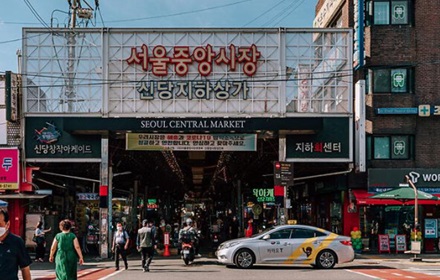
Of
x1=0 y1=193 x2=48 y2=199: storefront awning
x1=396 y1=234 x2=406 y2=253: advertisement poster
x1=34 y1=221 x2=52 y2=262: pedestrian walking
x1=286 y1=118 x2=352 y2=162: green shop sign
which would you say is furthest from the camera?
x1=396 y1=234 x2=406 y2=253: advertisement poster

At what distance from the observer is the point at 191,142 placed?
2758 cm

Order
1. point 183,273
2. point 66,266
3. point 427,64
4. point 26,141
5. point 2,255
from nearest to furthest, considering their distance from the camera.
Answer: point 2,255 → point 66,266 → point 183,273 → point 26,141 → point 427,64

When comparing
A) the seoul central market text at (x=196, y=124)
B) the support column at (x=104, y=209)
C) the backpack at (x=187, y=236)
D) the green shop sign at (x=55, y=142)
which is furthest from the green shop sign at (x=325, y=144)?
the green shop sign at (x=55, y=142)

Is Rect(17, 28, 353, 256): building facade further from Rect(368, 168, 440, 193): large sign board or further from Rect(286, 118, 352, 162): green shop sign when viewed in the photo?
Rect(368, 168, 440, 193): large sign board

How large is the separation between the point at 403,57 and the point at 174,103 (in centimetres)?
1127

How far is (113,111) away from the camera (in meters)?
27.5

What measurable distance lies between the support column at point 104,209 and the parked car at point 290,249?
7.16 metres

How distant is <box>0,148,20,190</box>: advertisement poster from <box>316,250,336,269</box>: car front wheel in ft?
44.1

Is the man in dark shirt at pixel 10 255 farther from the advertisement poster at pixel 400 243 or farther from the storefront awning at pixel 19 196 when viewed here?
the advertisement poster at pixel 400 243

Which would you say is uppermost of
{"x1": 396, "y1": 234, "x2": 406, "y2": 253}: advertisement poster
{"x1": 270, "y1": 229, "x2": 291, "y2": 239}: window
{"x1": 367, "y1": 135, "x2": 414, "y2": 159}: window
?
{"x1": 367, "y1": 135, "x2": 414, "y2": 159}: window

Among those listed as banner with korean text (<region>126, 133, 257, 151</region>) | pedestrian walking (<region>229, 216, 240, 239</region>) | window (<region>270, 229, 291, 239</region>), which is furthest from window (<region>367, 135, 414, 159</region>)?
pedestrian walking (<region>229, 216, 240, 239</region>)

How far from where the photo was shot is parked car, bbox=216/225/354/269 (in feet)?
68.7

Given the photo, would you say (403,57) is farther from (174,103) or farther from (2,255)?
(2,255)

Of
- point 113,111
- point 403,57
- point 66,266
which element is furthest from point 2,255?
point 403,57
